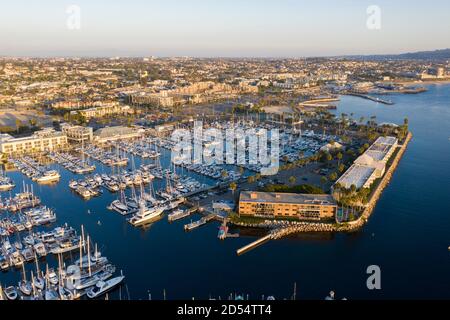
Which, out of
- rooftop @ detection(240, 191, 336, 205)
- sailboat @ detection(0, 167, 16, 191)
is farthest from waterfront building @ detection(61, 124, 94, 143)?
rooftop @ detection(240, 191, 336, 205)

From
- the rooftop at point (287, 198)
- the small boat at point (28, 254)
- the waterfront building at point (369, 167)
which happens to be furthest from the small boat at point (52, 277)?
the waterfront building at point (369, 167)

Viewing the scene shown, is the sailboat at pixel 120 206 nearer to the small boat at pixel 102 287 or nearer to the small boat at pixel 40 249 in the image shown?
the small boat at pixel 40 249

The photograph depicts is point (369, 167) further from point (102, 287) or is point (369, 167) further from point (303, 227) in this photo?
point (102, 287)

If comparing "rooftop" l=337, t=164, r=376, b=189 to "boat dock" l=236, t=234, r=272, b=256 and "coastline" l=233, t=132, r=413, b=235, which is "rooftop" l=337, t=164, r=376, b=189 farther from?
"boat dock" l=236, t=234, r=272, b=256

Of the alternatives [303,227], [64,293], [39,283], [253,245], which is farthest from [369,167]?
[39,283]
